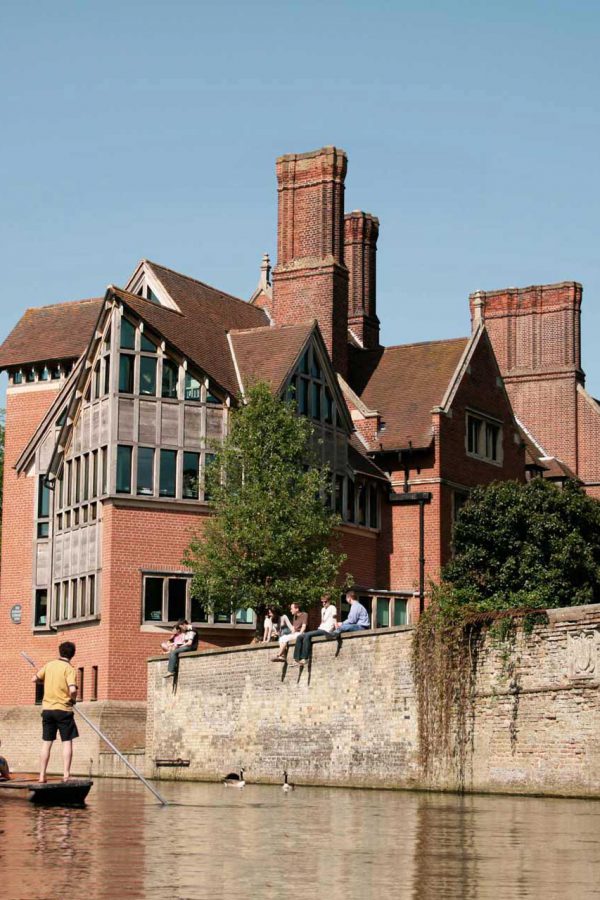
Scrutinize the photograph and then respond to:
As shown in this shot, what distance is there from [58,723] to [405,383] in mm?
38576

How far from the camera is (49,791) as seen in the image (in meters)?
18.8

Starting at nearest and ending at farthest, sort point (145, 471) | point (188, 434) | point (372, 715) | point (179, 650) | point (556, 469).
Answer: point (372, 715) < point (179, 650) < point (145, 471) < point (188, 434) < point (556, 469)

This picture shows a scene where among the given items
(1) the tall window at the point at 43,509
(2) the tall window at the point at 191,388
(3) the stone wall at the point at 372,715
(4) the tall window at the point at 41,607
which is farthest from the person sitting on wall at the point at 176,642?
(1) the tall window at the point at 43,509

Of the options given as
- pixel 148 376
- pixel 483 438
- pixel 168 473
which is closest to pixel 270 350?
pixel 148 376

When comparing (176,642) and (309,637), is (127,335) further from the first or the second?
(309,637)

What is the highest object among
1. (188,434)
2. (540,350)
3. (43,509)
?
(540,350)

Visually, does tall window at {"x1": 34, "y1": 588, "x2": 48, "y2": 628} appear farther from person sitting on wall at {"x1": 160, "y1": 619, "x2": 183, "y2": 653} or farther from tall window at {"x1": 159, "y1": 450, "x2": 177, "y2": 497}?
person sitting on wall at {"x1": 160, "y1": 619, "x2": 183, "y2": 653}

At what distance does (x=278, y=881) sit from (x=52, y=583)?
3771 cm

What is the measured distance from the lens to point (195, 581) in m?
43.4

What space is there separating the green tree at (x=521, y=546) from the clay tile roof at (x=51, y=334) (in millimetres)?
14017

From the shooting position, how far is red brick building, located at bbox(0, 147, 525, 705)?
148 feet

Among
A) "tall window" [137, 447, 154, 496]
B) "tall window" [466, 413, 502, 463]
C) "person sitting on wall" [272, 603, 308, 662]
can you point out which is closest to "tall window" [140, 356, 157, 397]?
"tall window" [137, 447, 154, 496]

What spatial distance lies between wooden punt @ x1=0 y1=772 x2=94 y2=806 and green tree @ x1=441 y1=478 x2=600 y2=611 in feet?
102

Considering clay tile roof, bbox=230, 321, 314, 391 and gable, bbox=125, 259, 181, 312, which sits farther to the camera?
gable, bbox=125, 259, 181, 312
